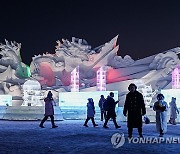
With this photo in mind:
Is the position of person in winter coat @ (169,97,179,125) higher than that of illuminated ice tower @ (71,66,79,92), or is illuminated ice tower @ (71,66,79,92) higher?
illuminated ice tower @ (71,66,79,92)

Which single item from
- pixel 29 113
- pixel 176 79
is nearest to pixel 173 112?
pixel 29 113

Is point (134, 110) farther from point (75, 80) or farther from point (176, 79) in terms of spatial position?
point (75, 80)

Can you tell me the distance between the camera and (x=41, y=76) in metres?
35.9

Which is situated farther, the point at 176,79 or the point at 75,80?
the point at 75,80

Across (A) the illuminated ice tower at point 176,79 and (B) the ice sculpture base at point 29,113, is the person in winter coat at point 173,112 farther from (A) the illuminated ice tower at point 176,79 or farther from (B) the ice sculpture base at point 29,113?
(A) the illuminated ice tower at point 176,79

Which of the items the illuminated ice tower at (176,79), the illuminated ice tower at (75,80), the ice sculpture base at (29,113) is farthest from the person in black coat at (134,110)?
the illuminated ice tower at (75,80)

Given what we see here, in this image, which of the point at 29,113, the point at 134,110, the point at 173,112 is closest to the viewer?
the point at 134,110

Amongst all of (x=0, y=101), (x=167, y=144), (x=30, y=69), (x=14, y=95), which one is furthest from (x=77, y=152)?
(x=30, y=69)

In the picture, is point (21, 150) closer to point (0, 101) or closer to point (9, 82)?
point (0, 101)

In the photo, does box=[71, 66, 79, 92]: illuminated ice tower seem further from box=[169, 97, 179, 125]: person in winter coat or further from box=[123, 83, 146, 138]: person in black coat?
box=[123, 83, 146, 138]: person in black coat

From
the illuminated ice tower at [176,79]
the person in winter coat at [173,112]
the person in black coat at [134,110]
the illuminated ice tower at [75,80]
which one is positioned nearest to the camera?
the person in black coat at [134,110]

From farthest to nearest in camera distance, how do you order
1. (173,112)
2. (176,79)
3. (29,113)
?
(176,79) → (29,113) → (173,112)

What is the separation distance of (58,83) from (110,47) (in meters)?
5.90

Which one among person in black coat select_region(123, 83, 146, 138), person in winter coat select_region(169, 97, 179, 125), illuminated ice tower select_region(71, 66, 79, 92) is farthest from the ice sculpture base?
person in black coat select_region(123, 83, 146, 138)
